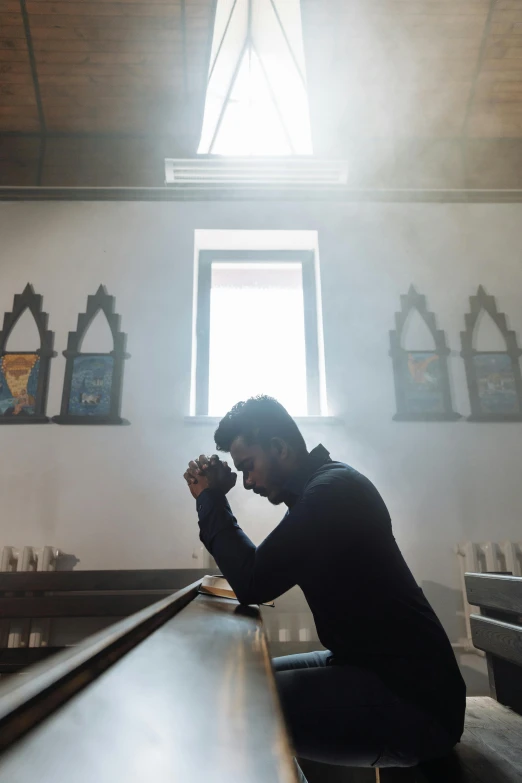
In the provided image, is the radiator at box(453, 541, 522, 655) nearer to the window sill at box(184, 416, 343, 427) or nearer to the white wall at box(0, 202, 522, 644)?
the white wall at box(0, 202, 522, 644)

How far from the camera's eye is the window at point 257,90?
3.37 meters

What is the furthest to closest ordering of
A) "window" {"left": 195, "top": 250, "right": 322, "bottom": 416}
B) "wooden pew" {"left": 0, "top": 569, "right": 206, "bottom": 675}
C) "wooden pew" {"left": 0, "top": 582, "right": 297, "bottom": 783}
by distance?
"window" {"left": 195, "top": 250, "right": 322, "bottom": 416}, "wooden pew" {"left": 0, "top": 569, "right": 206, "bottom": 675}, "wooden pew" {"left": 0, "top": 582, "right": 297, "bottom": 783}

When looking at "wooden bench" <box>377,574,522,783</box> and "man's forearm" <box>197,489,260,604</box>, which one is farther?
"man's forearm" <box>197,489,260,604</box>

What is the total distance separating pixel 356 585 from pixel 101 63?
345 centimetres

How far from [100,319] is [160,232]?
0.69 metres

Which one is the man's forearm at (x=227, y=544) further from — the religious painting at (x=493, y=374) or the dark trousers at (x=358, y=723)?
the religious painting at (x=493, y=374)

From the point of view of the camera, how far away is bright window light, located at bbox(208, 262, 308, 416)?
3.33m

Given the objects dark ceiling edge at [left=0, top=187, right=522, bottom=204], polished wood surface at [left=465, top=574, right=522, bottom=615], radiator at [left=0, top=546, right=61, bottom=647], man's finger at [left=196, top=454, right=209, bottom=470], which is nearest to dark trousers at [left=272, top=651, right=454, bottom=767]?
polished wood surface at [left=465, top=574, right=522, bottom=615]

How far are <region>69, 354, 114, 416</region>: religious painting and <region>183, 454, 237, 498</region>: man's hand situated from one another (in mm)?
1758

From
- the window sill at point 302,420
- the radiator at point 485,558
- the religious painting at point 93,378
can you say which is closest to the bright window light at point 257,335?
the window sill at point 302,420

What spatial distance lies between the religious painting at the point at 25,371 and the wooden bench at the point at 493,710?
8.06ft

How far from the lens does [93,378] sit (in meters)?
3.05

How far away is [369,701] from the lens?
0.91 meters

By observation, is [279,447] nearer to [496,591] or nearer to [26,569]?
[496,591]
